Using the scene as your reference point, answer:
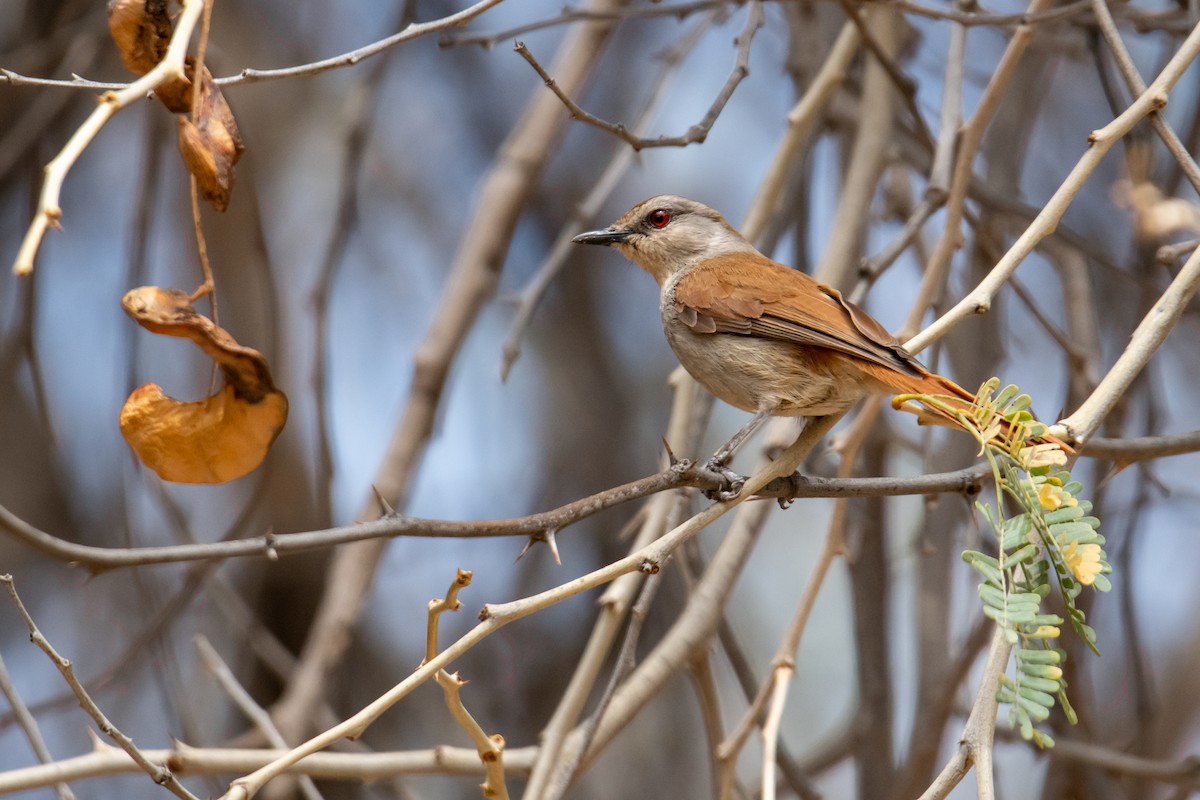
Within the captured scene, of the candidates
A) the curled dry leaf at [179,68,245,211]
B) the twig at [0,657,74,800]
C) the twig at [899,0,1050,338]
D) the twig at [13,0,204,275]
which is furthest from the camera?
the twig at [899,0,1050,338]

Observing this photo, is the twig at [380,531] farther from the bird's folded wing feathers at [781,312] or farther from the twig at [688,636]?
the bird's folded wing feathers at [781,312]

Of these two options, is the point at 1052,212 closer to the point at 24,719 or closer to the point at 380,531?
the point at 380,531

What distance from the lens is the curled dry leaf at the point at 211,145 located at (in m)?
2.16

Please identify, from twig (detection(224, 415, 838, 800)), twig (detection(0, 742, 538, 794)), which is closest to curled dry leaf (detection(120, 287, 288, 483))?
twig (detection(224, 415, 838, 800))

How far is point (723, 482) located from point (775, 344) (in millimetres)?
750

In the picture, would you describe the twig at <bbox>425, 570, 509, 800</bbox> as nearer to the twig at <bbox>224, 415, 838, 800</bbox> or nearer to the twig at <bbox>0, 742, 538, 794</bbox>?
the twig at <bbox>224, 415, 838, 800</bbox>

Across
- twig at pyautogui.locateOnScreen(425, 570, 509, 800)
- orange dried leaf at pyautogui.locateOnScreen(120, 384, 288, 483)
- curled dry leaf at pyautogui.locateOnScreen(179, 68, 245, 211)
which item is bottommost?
twig at pyautogui.locateOnScreen(425, 570, 509, 800)

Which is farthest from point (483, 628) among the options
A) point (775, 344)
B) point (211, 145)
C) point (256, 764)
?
point (775, 344)

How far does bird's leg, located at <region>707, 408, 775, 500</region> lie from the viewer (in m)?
2.59

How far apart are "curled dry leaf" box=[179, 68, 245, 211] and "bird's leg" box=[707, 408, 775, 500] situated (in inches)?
46.1

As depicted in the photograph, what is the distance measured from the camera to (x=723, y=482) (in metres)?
2.53

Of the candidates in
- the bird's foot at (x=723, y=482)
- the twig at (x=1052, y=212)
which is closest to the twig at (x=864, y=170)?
the bird's foot at (x=723, y=482)

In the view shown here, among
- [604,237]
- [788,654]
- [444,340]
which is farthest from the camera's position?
[604,237]

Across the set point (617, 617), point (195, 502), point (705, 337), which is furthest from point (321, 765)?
point (195, 502)
